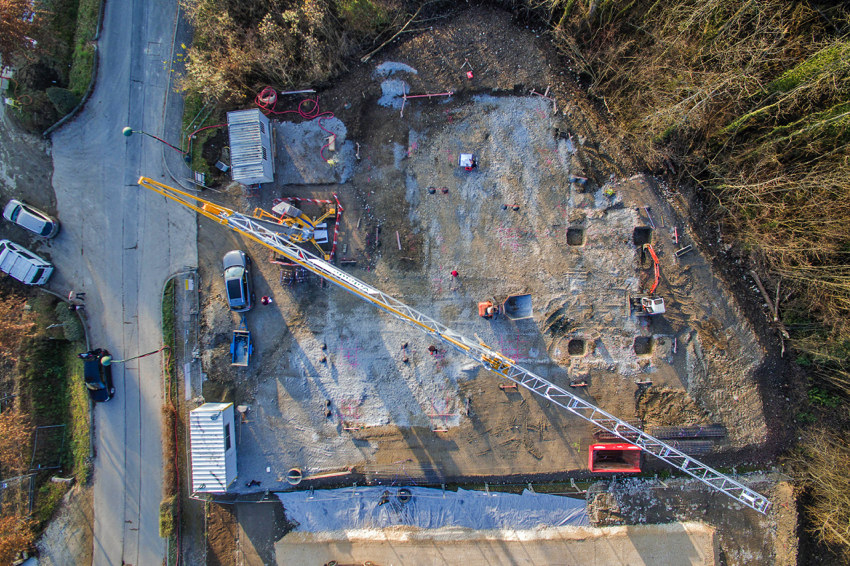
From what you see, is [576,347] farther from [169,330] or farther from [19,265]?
[19,265]

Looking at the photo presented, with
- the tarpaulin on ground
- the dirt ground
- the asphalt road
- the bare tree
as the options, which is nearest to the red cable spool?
the dirt ground

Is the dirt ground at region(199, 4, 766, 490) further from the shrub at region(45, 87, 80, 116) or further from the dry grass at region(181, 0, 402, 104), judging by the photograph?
the shrub at region(45, 87, 80, 116)

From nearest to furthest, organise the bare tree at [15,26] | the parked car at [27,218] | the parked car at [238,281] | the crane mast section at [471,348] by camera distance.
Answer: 1. the crane mast section at [471,348]
2. the bare tree at [15,26]
3. the parked car at [238,281]
4. the parked car at [27,218]

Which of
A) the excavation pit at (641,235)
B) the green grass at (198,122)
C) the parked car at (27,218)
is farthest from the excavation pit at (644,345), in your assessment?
the parked car at (27,218)

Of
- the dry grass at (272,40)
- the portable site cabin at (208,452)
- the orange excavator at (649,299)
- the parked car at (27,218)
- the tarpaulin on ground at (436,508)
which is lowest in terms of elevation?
the tarpaulin on ground at (436,508)

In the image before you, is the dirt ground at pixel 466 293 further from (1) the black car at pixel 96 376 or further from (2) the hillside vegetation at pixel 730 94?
(1) the black car at pixel 96 376

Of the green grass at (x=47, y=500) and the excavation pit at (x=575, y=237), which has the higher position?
the excavation pit at (x=575, y=237)

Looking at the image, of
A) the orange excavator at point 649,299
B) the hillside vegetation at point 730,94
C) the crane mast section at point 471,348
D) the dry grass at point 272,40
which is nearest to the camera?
the hillside vegetation at point 730,94
